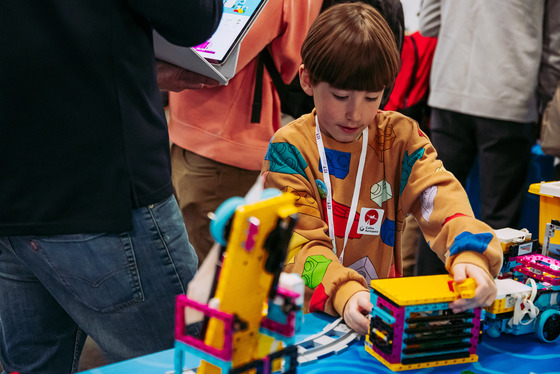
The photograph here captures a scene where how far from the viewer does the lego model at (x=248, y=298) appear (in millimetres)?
621

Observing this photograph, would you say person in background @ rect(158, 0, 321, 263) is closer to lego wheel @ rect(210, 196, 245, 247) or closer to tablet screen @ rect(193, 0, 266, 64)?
tablet screen @ rect(193, 0, 266, 64)

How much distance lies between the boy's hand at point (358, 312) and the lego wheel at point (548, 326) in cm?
30

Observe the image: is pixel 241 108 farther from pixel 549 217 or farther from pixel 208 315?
pixel 208 315

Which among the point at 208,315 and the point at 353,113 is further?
the point at 353,113

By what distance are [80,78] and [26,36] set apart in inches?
3.3

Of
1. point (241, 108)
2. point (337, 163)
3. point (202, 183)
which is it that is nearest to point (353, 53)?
point (337, 163)

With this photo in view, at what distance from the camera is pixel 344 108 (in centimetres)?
114

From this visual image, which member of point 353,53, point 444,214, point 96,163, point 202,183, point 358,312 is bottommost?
point 202,183

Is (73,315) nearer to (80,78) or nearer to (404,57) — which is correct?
(80,78)

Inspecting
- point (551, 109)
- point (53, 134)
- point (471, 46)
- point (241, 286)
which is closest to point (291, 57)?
point (471, 46)

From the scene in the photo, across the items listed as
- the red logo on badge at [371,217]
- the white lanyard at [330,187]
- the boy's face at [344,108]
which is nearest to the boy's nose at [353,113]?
the boy's face at [344,108]

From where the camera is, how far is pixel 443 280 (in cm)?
95

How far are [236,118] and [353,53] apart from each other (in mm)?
715

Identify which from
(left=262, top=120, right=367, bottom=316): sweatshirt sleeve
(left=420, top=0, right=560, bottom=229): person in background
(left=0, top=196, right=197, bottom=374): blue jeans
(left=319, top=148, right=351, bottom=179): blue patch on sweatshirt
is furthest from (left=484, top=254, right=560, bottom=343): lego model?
(left=420, top=0, right=560, bottom=229): person in background
